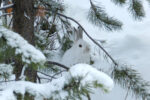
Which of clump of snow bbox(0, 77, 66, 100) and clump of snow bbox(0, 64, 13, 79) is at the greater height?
clump of snow bbox(0, 64, 13, 79)

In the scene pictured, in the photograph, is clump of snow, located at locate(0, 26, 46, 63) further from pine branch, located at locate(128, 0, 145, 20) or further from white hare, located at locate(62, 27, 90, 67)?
pine branch, located at locate(128, 0, 145, 20)

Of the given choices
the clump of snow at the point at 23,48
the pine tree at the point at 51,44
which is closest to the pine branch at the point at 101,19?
the pine tree at the point at 51,44

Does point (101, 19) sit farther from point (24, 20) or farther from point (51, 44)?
point (24, 20)

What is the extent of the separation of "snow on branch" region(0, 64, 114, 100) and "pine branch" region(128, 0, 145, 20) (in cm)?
100

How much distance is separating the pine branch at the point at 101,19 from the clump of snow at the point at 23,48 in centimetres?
101

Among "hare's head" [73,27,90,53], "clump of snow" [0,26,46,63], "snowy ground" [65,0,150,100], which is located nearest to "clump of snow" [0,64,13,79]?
"clump of snow" [0,26,46,63]

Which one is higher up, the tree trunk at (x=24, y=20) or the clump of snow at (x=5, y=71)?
the tree trunk at (x=24, y=20)

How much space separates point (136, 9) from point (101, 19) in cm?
18

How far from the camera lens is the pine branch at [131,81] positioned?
1.23 metres

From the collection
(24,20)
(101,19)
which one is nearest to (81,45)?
(24,20)

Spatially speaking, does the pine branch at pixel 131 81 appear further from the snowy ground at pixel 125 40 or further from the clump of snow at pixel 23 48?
the clump of snow at pixel 23 48

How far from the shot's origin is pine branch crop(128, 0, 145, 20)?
148cm

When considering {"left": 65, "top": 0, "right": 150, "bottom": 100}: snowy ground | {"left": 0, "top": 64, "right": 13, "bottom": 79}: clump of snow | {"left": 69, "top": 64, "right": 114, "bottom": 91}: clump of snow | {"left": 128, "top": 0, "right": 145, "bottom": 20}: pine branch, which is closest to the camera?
{"left": 69, "top": 64, "right": 114, "bottom": 91}: clump of snow

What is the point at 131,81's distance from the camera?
1.29m
